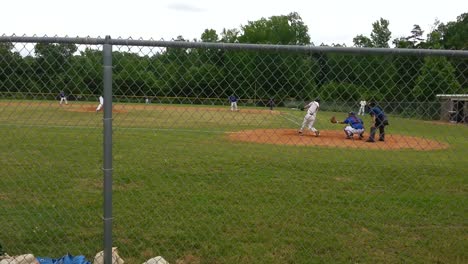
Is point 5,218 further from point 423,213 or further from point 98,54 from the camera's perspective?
point 423,213

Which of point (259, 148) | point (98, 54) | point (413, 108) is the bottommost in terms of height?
point (259, 148)

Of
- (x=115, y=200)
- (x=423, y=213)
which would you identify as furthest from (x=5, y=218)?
(x=423, y=213)

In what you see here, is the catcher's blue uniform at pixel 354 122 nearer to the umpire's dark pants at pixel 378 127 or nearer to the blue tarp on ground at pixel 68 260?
the umpire's dark pants at pixel 378 127

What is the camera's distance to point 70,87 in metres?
4.23

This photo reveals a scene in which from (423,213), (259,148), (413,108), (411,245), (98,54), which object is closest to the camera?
(98,54)

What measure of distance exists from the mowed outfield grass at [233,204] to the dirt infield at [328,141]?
232 cm

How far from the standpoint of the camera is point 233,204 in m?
6.34

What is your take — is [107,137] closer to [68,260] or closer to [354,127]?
[68,260]

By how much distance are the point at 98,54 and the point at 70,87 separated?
20.3 inches

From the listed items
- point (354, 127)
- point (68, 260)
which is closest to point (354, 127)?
point (354, 127)

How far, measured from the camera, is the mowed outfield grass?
4758 mm

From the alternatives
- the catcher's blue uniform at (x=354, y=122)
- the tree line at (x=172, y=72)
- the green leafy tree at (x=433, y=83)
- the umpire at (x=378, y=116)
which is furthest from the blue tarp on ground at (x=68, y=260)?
the catcher's blue uniform at (x=354, y=122)

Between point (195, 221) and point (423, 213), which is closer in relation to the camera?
point (195, 221)

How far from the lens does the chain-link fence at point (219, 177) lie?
3826 mm
